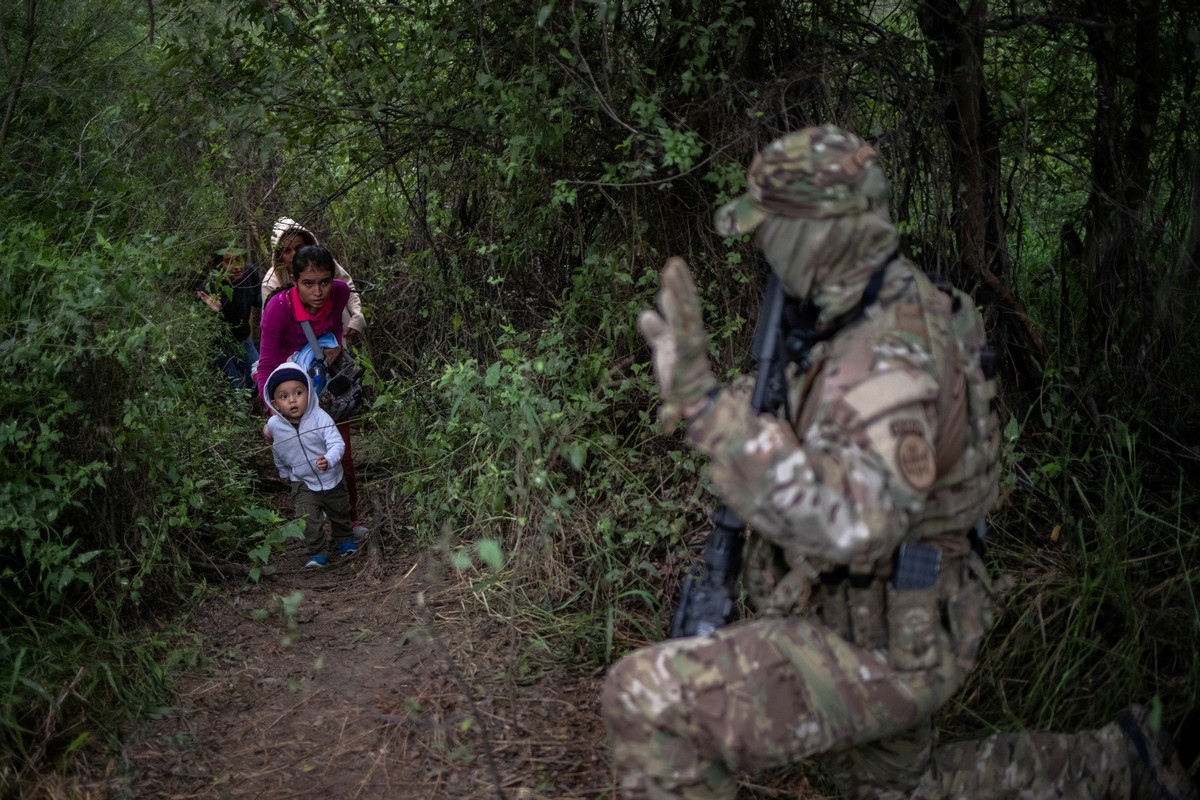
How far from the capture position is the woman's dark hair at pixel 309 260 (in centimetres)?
539

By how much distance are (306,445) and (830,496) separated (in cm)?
346

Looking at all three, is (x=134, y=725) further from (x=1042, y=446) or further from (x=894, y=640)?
(x=1042, y=446)

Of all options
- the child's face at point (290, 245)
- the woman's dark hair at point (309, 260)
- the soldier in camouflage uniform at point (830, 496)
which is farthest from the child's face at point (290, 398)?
the soldier in camouflage uniform at point (830, 496)

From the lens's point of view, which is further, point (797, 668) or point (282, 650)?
point (282, 650)

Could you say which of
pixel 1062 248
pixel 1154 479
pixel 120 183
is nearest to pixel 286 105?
pixel 120 183

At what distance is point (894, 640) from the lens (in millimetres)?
2502

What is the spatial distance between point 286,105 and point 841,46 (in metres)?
A: 2.46

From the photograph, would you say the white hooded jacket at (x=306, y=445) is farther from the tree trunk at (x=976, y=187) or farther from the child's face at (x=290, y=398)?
the tree trunk at (x=976, y=187)

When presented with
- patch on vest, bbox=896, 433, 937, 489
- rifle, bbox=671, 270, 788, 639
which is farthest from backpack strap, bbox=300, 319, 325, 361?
patch on vest, bbox=896, 433, 937, 489

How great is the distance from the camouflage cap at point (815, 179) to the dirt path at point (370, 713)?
147 cm

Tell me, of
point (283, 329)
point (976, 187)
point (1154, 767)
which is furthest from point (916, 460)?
point (283, 329)

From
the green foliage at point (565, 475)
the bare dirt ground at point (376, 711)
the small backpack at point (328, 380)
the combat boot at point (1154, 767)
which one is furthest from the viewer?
the small backpack at point (328, 380)

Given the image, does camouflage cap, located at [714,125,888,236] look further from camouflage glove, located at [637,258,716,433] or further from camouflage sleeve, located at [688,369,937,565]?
camouflage sleeve, located at [688,369,937,565]

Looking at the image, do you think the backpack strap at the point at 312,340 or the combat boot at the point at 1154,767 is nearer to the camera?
the combat boot at the point at 1154,767
